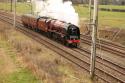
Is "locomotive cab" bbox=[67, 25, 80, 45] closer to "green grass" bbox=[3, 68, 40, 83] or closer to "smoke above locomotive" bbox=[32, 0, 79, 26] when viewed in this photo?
"smoke above locomotive" bbox=[32, 0, 79, 26]

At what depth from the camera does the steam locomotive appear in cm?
3288

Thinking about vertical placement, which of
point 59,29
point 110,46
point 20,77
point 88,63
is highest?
point 59,29

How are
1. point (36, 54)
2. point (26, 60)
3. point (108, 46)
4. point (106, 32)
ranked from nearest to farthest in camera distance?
point (26, 60) < point (36, 54) < point (108, 46) < point (106, 32)

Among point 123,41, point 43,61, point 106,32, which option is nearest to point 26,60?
point 43,61

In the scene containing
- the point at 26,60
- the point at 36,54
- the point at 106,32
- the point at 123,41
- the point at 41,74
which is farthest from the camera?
the point at 106,32

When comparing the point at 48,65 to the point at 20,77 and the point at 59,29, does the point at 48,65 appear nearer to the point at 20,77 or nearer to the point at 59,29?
the point at 20,77

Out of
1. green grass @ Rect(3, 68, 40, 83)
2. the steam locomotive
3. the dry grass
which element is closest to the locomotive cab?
the steam locomotive

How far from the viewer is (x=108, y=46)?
1352 inches

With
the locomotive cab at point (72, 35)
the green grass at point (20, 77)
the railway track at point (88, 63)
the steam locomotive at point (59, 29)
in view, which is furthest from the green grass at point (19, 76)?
the steam locomotive at point (59, 29)

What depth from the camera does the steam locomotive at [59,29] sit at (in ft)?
108

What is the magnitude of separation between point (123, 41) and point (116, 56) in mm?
8042

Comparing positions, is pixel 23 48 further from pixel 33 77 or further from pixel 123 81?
pixel 123 81

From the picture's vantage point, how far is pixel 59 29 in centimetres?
3475

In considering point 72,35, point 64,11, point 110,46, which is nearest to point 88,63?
point 72,35
